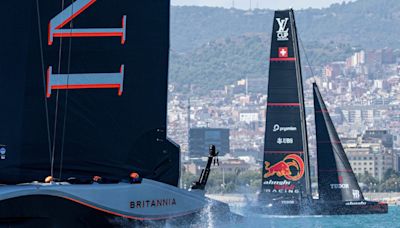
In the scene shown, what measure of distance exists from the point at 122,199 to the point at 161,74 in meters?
2.12

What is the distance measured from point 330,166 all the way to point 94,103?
24.2 meters

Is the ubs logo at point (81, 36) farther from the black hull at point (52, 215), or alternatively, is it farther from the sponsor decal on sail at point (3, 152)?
the black hull at point (52, 215)

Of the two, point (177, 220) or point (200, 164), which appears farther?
point (200, 164)

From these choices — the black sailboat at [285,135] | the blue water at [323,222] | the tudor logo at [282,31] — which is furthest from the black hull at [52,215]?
the tudor logo at [282,31]

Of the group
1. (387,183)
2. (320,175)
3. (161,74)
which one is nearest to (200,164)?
(387,183)

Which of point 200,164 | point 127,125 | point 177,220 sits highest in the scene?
point 127,125

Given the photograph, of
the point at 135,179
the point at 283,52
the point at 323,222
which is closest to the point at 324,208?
the point at 323,222

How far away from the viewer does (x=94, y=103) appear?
14.8 metres

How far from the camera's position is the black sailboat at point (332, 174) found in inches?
1512

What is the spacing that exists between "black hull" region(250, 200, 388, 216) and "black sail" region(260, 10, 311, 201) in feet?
1.52

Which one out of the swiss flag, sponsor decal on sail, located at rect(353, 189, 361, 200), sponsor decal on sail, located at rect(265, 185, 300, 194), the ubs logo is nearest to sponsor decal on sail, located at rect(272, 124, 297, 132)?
sponsor decal on sail, located at rect(265, 185, 300, 194)

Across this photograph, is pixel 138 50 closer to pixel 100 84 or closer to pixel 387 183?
pixel 100 84

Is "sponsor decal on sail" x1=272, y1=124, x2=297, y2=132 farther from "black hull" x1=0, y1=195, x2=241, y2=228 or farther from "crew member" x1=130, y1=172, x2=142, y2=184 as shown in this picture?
"black hull" x1=0, y1=195, x2=241, y2=228

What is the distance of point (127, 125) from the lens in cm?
1502
